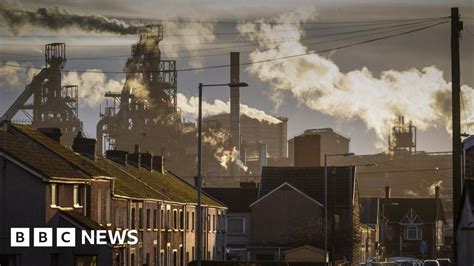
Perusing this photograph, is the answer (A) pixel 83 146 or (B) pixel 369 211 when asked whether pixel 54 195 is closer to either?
(A) pixel 83 146

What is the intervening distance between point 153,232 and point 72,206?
14.7 metres

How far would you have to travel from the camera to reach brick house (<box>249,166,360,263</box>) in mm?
108562

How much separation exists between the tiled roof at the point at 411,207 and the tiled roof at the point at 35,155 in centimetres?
9874

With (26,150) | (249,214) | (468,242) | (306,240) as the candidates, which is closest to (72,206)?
(26,150)

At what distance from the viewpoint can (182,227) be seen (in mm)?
86250

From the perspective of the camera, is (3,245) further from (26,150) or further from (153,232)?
(153,232)

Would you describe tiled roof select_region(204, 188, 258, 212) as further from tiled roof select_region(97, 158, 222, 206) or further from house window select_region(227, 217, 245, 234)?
tiled roof select_region(97, 158, 222, 206)

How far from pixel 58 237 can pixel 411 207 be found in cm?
11023

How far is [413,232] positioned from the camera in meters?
162

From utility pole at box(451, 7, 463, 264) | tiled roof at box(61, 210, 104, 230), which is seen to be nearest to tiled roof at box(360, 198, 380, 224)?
tiled roof at box(61, 210, 104, 230)

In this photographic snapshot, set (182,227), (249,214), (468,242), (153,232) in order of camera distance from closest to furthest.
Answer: (468,242) → (153,232) → (182,227) → (249,214)

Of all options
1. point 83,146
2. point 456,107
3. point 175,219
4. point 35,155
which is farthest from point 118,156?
point 456,107

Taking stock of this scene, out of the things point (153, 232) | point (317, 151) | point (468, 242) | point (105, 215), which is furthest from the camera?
point (317, 151)

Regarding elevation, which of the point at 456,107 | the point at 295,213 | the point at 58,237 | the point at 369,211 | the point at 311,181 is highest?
the point at 456,107
